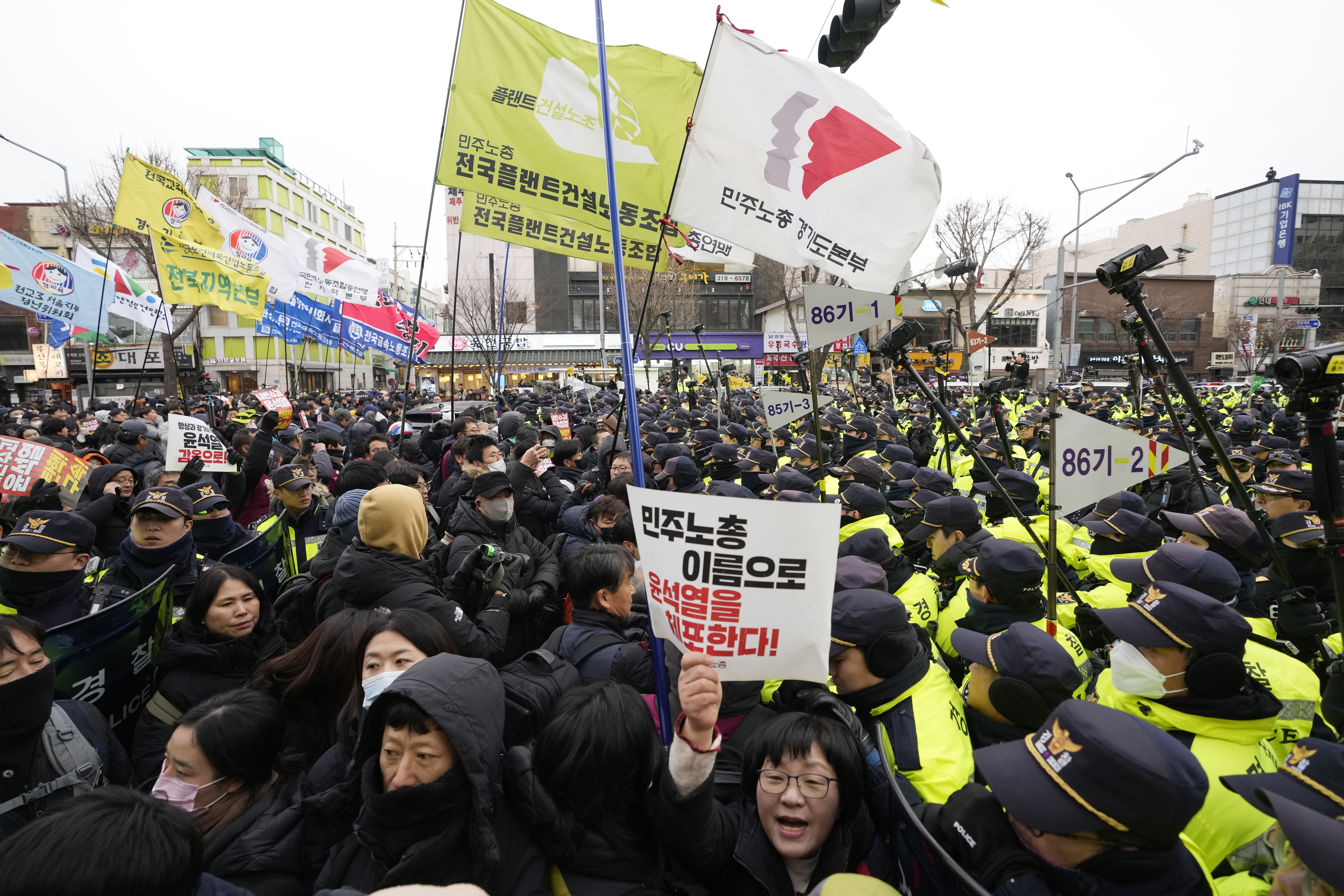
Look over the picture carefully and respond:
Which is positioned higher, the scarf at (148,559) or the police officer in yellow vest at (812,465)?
the police officer in yellow vest at (812,465)

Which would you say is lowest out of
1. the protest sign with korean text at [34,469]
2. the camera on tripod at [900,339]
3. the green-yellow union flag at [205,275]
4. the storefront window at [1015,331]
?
the protest sign with korean text at [34,469]

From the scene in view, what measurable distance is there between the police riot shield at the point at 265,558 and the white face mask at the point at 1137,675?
4614mm

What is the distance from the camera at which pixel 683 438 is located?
1100cm

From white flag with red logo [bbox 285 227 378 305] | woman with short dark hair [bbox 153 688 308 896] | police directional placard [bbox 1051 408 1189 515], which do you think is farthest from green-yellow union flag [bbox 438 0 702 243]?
white flag with red logo [bbox 285 227 378 305]

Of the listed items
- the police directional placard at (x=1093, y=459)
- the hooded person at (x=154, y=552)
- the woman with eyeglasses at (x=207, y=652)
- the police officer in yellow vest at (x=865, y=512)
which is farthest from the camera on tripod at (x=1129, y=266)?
the hooded person at (x=154, y=552)

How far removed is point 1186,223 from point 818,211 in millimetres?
78192

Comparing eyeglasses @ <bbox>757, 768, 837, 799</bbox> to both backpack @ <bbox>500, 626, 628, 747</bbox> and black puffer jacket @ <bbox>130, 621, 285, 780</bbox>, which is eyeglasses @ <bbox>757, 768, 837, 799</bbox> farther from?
black puffer jacket @ <bbox>130, 621, 285, 780</bbox>

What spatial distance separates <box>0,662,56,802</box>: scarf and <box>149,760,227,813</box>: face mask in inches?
18.5

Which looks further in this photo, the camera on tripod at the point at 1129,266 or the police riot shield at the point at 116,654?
the camera on tripod at the point at 1129,266

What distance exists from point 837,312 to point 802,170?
3.89 feet

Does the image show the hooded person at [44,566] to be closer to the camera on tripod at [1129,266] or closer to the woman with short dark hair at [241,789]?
the woman with short dark hair at [241,789]

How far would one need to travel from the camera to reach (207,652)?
2855 millimetres

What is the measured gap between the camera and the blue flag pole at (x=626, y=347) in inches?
106

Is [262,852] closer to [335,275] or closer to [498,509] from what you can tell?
[498,509]
